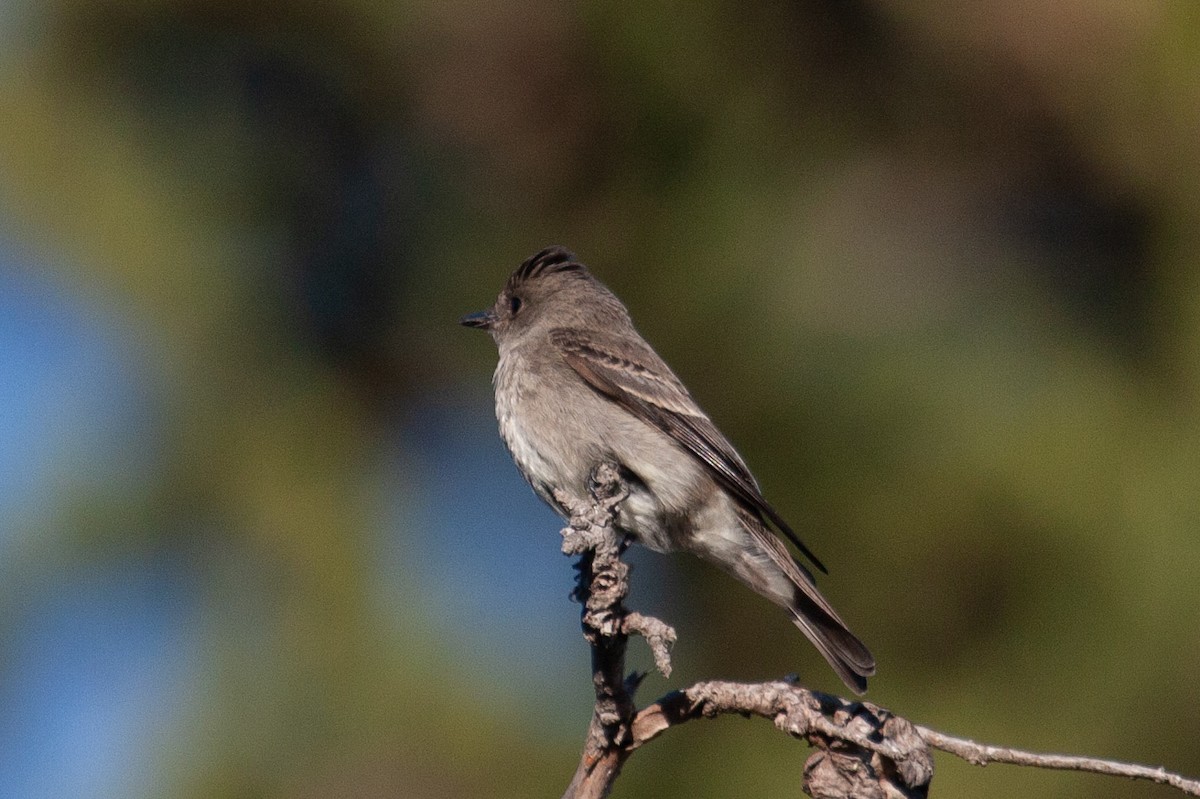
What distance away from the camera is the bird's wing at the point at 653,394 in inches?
186

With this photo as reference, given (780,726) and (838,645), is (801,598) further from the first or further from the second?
(780,726)

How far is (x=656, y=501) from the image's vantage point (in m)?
4.78

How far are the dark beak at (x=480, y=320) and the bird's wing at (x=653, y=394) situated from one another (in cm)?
30

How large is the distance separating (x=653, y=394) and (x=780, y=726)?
250cm

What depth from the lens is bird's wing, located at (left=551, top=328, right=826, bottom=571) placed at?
4.73 meters

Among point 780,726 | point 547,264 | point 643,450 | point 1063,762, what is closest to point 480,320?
point 547,264

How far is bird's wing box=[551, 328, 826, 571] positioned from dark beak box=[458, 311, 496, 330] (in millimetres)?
303

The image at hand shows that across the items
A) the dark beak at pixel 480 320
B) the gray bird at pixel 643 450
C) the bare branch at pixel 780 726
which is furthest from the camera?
the dark beak at pixel 480 320

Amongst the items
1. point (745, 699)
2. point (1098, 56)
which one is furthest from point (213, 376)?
point (1098, 56)

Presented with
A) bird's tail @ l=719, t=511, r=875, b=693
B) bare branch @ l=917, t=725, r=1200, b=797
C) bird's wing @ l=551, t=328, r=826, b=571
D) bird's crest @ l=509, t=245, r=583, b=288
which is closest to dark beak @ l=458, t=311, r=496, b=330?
bird's crest @ l=509, t=245, r=583, b=288

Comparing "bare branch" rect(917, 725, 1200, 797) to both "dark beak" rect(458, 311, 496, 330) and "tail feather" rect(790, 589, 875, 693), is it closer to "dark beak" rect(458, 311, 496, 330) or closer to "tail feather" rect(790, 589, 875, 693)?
"tail feather" rect(790, 589, 875, 693)

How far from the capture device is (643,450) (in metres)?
4.95

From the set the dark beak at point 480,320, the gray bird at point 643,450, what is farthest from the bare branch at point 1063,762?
the dark beak at point 480,320

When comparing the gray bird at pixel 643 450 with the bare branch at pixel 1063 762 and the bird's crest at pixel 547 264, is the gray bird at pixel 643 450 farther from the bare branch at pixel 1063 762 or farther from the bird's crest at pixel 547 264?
the bare branch at pixel 1063 762
